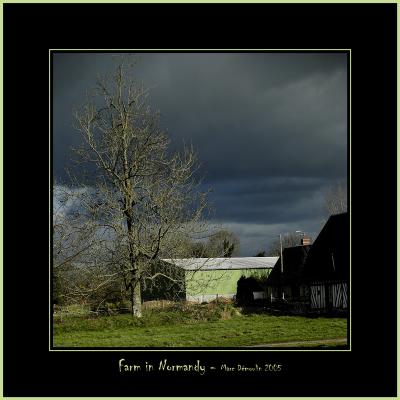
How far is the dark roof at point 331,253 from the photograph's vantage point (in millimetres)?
30142

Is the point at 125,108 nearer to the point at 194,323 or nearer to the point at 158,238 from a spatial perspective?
the point at 158,238

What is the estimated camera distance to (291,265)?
41.3 m

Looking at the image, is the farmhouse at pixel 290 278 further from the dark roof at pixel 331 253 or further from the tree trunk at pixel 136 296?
the tree trunk at pixel 136 296

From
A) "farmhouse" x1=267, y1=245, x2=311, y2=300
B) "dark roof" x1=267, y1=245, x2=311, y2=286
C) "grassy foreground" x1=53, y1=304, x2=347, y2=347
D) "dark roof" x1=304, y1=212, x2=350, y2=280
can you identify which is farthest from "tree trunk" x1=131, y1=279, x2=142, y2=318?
"dark roof" x1=267, y1=245, x2=311, y2=286

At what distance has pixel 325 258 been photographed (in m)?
31.9

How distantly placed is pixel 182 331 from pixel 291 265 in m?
23.8

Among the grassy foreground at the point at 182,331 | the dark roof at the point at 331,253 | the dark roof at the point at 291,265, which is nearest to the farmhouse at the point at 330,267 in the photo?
the dark roof at the point at 331,253

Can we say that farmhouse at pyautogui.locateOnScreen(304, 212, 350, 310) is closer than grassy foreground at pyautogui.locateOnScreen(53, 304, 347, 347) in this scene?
No

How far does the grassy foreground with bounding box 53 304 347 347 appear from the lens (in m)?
15.4

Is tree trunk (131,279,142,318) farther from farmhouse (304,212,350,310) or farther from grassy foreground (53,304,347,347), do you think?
farmhouse (304,212,350,310)

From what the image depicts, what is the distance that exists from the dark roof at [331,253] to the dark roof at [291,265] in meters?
5.28

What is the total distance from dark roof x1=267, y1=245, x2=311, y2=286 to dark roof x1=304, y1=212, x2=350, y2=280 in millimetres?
5278

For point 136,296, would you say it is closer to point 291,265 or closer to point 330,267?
point 330,267
